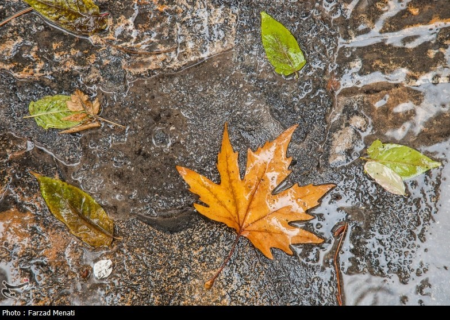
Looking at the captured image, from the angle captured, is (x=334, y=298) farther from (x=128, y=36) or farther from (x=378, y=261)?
(x=128, y=36)

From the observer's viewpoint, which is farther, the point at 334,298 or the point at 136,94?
the point at 136,94

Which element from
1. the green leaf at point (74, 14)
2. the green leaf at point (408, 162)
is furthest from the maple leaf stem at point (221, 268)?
the green leaf at point (74, 14)

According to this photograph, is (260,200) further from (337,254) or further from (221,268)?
(337,254)

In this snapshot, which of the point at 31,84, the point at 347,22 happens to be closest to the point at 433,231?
the point at 347,22

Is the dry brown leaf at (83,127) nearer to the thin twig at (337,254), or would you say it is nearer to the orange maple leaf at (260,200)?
the orange maple leaf at (260,200)

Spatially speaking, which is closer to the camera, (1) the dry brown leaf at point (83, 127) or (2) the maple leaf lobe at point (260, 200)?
(2) the maple leaf lobe at point (260, 200)

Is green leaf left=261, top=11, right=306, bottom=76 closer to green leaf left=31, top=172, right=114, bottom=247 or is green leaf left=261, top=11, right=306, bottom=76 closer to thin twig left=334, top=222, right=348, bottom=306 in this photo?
thin twig left=334, top=222, right=348, bottom=306
